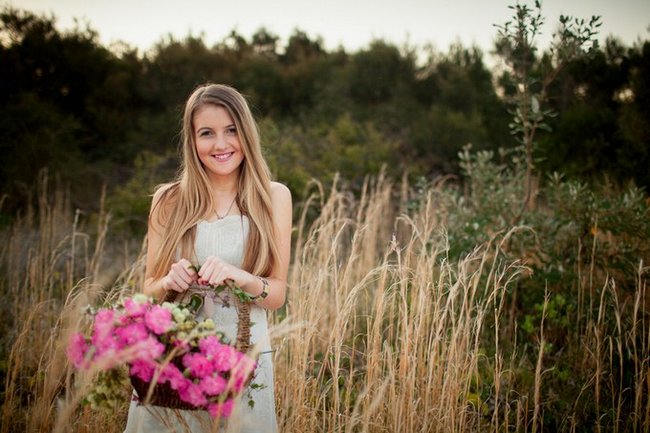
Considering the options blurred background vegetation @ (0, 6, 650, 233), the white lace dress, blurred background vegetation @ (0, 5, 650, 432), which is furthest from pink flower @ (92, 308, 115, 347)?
blurred background vegetation @ (0, 6, 650, 233)

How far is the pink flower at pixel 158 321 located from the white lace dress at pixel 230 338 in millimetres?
386

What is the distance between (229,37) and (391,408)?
14.3 m

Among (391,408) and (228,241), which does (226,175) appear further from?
(391,408)

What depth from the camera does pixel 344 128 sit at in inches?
367

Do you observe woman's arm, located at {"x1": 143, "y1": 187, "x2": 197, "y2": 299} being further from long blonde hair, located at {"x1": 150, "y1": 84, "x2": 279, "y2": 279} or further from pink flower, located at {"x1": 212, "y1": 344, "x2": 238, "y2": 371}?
pink flower, located at {"x1": 212, "y1": 344, "x2": 238, "y2": 371}

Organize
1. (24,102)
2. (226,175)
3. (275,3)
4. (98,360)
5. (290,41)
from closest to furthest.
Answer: (98,360)
(226,175)
(24,102)
(275,3)
(290,41)

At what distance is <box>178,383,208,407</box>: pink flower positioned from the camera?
1.14m

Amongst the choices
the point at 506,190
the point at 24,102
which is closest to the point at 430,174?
Answer: the point at 506,190

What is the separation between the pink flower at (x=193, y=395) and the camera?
44.7 inches

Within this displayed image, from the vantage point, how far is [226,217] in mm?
1924

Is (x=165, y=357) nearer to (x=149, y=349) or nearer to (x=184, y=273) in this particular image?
(x=149, y=349)

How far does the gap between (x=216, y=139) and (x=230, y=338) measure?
2.59 ft

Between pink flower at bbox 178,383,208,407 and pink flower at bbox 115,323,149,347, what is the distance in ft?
0.54

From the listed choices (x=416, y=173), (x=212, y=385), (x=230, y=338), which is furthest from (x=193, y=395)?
(x=416, y=173)
